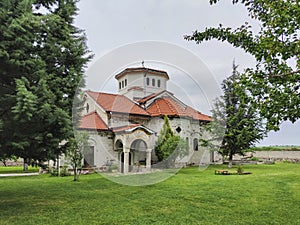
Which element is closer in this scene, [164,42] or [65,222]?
[65,222]

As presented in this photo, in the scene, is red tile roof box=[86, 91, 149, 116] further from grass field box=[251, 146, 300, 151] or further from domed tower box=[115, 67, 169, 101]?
grass field box=[251, 146, 300, 151]

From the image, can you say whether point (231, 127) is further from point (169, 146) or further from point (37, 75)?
point (37, 75)

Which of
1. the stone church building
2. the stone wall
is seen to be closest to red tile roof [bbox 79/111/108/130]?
the stone church building

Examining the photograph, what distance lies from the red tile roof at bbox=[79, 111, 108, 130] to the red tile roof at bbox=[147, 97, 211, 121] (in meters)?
4.73

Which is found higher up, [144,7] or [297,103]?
[144,7]

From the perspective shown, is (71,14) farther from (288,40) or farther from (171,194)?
(171,194)

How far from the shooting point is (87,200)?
9.92 metres

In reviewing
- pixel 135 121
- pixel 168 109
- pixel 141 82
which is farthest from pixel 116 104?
pixel 168 109

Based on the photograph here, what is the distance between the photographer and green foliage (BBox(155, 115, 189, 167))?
891 inches

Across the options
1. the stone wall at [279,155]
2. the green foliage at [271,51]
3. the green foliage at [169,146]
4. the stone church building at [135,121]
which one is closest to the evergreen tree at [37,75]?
the green foliage at [271,51]

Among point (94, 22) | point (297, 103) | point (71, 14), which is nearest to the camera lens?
point (297, 103)

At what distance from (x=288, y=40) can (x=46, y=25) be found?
6.46 meters

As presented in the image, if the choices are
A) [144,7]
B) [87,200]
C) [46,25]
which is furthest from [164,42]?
[87,200]

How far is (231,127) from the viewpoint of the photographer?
25484mm
